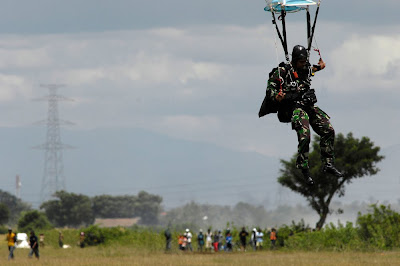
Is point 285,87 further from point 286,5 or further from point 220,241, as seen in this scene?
point 220,241

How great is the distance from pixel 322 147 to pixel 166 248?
43.6 m

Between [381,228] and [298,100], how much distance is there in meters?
41.6

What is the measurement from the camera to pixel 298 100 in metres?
18.3

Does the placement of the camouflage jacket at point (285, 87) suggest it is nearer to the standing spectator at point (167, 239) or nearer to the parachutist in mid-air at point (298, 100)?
the parachutist in mid-air at point (298, 100)

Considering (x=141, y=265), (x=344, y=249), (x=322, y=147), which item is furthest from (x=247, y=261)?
(x=322, y=147)

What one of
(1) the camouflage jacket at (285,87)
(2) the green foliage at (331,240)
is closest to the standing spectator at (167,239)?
(2) the green foliage at (331,240)

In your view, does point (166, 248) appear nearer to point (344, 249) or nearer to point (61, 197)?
point (344, 249)

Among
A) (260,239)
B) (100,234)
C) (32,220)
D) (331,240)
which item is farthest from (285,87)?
(32,220)

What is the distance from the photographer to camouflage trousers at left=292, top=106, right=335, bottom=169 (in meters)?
18.2

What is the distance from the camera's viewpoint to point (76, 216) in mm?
182000

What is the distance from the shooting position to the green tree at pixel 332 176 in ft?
280

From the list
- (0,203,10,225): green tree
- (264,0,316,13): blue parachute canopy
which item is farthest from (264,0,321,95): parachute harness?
(0,203,10,225): green tree

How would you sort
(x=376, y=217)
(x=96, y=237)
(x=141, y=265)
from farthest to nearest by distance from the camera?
(x=96, y=237) < (x=376, y=217) < (x=141, y=265)

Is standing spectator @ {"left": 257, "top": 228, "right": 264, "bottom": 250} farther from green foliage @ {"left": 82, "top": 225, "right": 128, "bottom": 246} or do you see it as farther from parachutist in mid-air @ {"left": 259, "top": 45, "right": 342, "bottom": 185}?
parachutist in mid-air @ {"left": 259, "top": 45, "right": 342, "bottom": 185}
